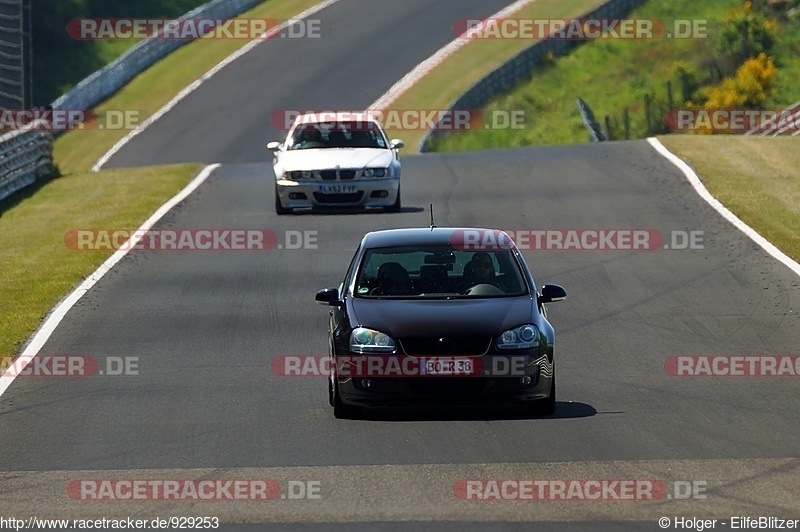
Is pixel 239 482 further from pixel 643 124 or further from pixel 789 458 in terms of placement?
pixel 643 124

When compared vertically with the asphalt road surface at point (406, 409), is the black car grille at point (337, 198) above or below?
above

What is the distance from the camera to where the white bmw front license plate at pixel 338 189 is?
23.4 metres

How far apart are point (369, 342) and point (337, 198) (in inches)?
479

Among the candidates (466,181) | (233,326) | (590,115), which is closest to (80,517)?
(233,326)

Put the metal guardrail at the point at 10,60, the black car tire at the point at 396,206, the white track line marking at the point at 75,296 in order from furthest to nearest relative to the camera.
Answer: the metal guardrail at the point at 10,60 < the black car tire at the point at 396,206 < the white track line marking at the point at 75,296

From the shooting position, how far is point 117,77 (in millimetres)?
49562

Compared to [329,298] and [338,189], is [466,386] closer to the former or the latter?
[329,298]

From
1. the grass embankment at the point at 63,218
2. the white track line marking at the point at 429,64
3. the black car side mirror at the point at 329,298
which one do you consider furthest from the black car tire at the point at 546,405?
the white track line marking at the point at 429,64

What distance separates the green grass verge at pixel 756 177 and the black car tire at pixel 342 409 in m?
9.20

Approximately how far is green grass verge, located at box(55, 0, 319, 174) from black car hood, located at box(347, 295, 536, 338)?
3102cm

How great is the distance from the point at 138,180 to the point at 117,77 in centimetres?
2177

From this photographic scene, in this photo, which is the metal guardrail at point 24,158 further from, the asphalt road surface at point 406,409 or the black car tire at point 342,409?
the black car tire at point 342,409

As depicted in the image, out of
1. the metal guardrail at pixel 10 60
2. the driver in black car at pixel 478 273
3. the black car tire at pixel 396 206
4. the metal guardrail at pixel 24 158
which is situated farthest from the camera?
the metal guardrail at pixel 10 60

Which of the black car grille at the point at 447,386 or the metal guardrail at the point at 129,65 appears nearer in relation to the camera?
the black car grille at the point at 447,386
